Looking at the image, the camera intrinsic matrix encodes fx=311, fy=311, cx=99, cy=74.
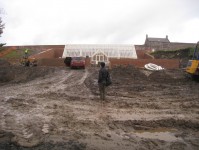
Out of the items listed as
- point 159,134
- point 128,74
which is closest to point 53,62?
point 128,74

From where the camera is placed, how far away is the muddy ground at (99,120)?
805 cm

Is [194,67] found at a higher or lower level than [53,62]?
higher

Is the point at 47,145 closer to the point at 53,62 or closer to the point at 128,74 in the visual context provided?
the point at 128,74

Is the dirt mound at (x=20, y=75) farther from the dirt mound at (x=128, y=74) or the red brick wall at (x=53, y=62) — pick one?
the red brick wall at (x=53, y=62)

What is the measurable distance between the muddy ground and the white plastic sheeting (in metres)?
37.7

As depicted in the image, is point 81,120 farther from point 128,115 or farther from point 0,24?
point 0,24

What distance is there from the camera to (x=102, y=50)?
55625 millimetres

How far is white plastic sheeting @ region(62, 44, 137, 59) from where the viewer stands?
55.2 meters

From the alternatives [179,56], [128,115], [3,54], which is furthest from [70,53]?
[128,115]

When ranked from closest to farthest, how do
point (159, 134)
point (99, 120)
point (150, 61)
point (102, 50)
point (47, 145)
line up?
point (47, 145), point (159, 134), point (99, 120), point (150, 61), point (102, 50)

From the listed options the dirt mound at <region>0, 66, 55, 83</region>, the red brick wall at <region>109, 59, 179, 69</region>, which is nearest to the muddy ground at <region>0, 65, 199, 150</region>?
the dirt mound at <region>0, 66, 55, 83</region>

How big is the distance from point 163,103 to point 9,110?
6.71m

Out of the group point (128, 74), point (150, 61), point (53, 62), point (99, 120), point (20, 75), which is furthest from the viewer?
point (53, 62)

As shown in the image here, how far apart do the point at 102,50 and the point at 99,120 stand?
45514 millimetres
